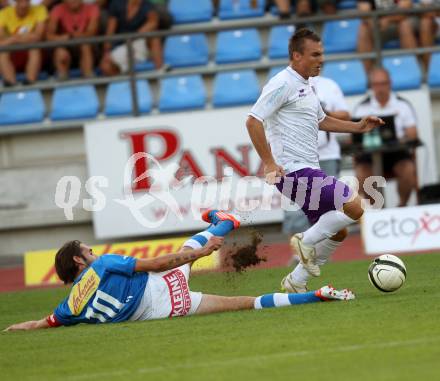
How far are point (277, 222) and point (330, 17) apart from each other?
3147 mm

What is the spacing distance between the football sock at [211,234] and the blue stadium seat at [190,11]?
9715 millimetres

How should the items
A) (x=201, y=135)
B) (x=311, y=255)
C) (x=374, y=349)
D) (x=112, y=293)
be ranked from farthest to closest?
(x=201, y=135) → (x=311, y=255) → (x=112, y=293) → (x=374, y=349)

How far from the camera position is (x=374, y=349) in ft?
22.2

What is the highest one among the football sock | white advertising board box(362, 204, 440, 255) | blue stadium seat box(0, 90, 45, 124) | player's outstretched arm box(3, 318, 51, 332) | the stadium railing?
the stadium railing

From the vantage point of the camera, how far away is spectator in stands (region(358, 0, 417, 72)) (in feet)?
56.0

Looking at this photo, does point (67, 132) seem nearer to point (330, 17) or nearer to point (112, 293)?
point (330, 17)

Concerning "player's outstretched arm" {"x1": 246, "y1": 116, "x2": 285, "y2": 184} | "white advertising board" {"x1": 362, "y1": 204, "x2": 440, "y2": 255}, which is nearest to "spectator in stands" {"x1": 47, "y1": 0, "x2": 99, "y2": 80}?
"white advertising board" {"x1": 362, "y1": 204, "x2": 440, "y2": 255}

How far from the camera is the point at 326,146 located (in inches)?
496

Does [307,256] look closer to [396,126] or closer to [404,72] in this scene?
[396,126]

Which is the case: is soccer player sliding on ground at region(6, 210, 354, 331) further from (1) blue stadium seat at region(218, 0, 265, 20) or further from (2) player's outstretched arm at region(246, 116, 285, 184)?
(1) blue stadium seat at region(218, 0, 265, 20)

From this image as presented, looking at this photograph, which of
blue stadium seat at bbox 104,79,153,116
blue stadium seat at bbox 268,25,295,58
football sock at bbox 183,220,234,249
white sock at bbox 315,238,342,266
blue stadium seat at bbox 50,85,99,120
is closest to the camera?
football sock at bbox 183,220,234,249

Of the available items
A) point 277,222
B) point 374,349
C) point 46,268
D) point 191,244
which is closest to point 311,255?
point 191,244

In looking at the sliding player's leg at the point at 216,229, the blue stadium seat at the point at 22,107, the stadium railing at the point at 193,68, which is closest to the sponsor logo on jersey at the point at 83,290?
the sliding player's leg at the point at 216,229

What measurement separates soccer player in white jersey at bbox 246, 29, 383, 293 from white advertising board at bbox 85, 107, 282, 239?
5971mm
